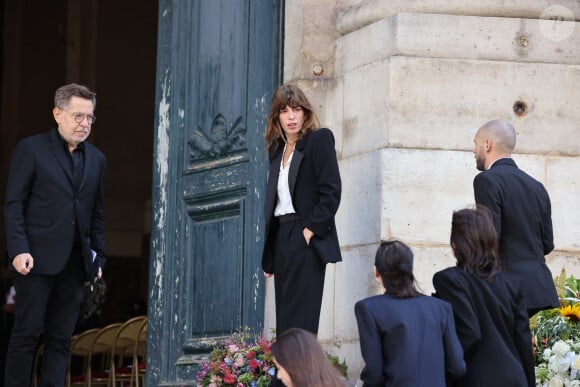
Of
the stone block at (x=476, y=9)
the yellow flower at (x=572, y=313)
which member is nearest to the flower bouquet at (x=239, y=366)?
the yellow flower at (x=572, y=313)

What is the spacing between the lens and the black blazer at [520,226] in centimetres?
661

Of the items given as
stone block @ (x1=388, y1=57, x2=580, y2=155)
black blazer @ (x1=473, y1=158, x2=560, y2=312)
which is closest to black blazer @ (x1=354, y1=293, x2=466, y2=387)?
black blazer @ (x1=473, y1=158, x2=560, y2=312)

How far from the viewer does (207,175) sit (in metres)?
9.34

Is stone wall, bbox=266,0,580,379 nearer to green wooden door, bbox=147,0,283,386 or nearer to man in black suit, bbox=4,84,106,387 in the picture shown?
green wooden door, bbox=147,0,283,386

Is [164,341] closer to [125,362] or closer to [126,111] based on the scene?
[125,362]

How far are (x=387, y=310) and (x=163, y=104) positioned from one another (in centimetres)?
425

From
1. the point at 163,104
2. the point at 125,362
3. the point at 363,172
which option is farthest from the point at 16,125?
the point at 363,172

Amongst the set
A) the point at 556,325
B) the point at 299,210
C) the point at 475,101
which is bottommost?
the point at 556,325

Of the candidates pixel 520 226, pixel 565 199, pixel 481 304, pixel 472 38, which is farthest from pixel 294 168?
pixel 565 199

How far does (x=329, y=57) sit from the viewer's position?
8.93 metres

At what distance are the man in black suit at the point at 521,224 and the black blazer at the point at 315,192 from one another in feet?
2.58

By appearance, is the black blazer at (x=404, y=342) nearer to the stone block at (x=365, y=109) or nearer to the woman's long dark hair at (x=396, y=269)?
the woman's long dark hair at (x=396, y=269)

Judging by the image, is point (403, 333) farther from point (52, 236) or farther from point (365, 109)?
point (365, 109)

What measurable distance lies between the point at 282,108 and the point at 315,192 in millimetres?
471
